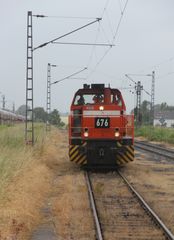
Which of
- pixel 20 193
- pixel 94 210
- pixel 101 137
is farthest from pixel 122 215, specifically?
pixel 101 137

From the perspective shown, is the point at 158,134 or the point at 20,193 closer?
the point at 20,193

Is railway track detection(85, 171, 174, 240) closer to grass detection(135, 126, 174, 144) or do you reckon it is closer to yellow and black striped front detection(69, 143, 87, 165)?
yellow and black striped front detection(69, 143, 87, 165)

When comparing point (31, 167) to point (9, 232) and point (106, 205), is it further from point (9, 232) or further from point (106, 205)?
point (9, 232)

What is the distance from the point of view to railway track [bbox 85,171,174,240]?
927 centimetres

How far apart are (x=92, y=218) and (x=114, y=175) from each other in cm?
846

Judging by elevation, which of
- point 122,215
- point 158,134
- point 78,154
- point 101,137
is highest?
point 101,137

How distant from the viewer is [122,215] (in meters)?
11.1

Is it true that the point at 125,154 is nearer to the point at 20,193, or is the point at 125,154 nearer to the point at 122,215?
the point at 20,193

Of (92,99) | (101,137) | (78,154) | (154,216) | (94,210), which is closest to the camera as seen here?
(154,216)

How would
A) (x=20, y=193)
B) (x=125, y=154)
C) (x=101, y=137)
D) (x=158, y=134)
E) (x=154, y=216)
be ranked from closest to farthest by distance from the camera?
(x=154, y=216) → (x=20, y=193) → (x=101, y=137) → (x=125, y=154) → (x=158, y=134)

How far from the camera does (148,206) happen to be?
39.3 ft

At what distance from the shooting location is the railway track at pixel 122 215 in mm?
9273

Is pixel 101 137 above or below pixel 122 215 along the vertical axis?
above

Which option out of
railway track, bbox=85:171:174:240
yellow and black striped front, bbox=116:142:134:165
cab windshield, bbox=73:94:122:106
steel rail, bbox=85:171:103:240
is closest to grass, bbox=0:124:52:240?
steel rail, bbox=85:171:103:240
